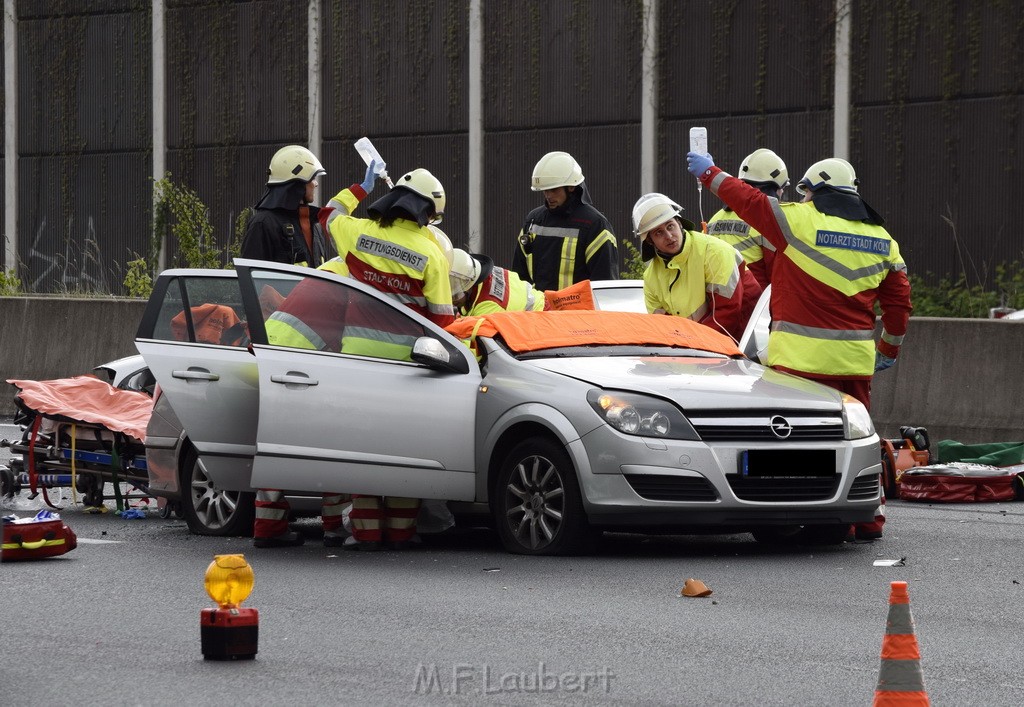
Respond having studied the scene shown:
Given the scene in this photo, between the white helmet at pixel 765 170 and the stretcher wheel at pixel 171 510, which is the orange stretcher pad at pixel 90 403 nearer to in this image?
the stretcher wheel at pixel 171 510

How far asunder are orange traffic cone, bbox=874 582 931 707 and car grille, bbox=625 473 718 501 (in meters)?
3.67

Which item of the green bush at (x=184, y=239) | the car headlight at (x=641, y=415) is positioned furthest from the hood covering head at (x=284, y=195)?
the green bush at (x=184, y=239)

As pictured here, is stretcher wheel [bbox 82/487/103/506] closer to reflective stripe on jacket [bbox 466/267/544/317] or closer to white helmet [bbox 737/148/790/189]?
reflective stripe on jacket [bbox 466/267/544/317]

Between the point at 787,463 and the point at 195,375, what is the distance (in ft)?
10.1

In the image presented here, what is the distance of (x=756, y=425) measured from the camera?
8.77m

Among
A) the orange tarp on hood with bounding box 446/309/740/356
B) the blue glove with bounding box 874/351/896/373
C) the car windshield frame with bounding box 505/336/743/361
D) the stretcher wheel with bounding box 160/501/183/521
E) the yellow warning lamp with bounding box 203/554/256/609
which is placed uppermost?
the orange tarp on hood with bounding box 446/309/740/356

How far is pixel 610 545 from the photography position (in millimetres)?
9656

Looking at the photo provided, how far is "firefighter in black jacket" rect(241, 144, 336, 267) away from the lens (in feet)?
39.2

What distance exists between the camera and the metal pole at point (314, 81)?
3127 centimetres

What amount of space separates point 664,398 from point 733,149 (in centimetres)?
1916

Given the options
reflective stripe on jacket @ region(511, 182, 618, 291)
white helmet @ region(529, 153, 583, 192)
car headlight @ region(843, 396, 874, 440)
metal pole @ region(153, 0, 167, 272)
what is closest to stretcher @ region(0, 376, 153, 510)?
reflective stripe on jacket @ region(511, 182, 618, 291)

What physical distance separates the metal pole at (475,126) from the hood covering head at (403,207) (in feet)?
65.2

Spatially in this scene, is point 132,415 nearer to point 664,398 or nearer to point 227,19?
point 664,398

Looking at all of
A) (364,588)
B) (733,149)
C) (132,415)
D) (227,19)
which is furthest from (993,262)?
(364,588)
